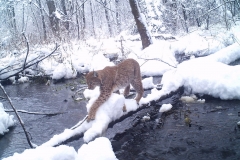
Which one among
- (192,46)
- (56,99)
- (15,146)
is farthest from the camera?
(192,46)

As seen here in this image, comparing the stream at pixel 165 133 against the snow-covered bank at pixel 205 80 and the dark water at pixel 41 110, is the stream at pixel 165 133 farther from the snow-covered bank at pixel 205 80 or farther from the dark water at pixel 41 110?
the snow-covered bank at pixel 205 80

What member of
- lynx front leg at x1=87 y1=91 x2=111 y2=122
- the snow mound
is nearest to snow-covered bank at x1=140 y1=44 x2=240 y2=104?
lynx front leg at x1=87 y1=91 x2=111 y2=122

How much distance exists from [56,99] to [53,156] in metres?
4.72

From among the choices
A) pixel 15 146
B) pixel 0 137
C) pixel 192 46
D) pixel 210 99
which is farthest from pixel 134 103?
pixel 192 46

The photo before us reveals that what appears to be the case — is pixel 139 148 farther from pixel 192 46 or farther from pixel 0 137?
pixel 192 46

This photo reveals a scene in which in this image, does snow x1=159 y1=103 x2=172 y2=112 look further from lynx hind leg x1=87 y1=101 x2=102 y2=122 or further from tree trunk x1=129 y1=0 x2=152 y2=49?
tree trunk x1=129 y1=0 x2=152 y2=49

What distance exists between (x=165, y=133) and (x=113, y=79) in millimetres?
1760

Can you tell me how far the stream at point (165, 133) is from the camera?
381 cm

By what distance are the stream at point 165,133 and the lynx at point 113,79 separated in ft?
2.40

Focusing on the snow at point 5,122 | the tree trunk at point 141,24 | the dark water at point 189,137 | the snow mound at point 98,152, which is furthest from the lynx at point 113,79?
the tree trunk at point 141,24

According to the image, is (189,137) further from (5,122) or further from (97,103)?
(5,122)

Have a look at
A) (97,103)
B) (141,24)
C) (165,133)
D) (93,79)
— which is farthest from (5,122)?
(141,24)

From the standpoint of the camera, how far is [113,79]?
5.51 metres

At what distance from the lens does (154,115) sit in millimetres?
5371
